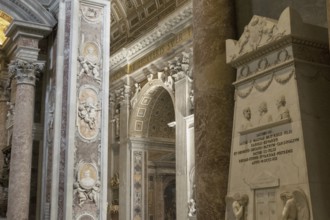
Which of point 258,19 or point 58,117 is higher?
point 58,117

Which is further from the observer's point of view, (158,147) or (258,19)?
(158,147)

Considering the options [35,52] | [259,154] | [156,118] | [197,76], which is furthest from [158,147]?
[259,154]

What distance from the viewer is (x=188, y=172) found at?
13.9 m

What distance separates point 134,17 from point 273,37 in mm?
13653

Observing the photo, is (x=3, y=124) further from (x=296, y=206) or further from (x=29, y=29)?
(x=296, y=206)

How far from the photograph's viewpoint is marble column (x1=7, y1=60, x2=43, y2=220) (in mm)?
9758

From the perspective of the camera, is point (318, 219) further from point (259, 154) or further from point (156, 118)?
point (156, 118)

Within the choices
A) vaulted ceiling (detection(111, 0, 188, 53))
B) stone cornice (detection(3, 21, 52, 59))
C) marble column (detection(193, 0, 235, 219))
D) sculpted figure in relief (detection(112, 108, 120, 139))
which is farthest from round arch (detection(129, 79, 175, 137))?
marble column (detection(193, 0, 235, 219))

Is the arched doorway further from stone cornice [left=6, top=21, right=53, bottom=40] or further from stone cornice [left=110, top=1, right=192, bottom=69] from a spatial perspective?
stone cornice [left=6, top=21, right=53, bottom=40]

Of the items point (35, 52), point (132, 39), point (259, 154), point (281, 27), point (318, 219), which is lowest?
point (318, 219)

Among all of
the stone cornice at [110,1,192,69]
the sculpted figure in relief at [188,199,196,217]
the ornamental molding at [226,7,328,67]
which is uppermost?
the stone cornice at [110,1,192,69]

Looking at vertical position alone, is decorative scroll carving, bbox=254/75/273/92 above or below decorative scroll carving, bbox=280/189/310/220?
above

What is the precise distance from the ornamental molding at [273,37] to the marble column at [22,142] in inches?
259

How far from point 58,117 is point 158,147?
26.3 feet
